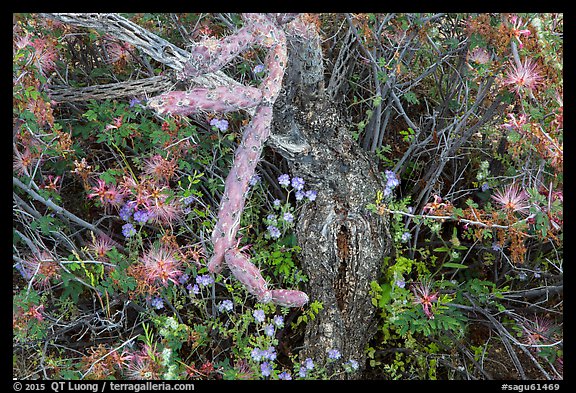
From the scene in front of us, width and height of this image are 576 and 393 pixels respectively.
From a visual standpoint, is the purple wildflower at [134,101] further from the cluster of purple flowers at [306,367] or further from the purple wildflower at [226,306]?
the cluster of purple flowers at [306,367]

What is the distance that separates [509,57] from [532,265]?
121 cm

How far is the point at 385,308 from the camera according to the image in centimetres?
272

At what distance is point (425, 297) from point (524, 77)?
112 centimetres

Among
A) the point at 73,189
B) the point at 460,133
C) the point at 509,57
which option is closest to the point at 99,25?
the point at 73,189

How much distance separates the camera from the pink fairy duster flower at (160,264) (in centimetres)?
233

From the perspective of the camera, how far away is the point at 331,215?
2590 millimetres

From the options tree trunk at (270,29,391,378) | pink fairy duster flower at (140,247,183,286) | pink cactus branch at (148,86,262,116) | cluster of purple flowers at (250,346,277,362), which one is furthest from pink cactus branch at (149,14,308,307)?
cluster of purple flowers at (250,346,277,362)

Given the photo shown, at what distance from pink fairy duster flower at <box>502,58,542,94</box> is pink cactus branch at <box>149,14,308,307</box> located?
99cm

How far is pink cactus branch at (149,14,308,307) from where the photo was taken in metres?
1.68

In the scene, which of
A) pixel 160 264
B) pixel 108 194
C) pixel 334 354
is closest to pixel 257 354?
pixel 334 354

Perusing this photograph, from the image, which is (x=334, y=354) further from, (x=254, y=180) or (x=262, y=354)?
(x=254, y=180)

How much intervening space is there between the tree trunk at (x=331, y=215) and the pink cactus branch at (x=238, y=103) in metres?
0.49

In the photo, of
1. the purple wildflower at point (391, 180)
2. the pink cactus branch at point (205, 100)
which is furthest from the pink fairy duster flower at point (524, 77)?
the pink cactus branch at point (205, 100)
